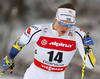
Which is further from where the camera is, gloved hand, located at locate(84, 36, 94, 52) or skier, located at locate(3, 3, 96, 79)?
skier, located at locate(3, 3, 96, 79)

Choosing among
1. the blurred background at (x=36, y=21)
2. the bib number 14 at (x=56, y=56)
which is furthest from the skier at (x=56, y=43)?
the blurred background at (x=36, y=21)

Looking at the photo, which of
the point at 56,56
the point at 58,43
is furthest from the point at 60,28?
the point at 56,56

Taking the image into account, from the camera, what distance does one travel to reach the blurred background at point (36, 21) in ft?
15.6

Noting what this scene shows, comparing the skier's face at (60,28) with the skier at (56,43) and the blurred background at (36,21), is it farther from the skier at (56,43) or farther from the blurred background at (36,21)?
the blurred background at (36,21)

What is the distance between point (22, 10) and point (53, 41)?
11.8 ft

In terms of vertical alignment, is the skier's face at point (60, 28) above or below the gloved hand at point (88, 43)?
above

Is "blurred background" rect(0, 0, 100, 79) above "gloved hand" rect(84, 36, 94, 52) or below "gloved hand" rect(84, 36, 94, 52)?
below

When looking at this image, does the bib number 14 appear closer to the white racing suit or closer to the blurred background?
the white racing suit

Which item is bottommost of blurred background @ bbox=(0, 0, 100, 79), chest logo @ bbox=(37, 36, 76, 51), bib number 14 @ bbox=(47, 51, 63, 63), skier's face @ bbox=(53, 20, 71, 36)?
blurred background @ bbox=(0, 0, 100, 79)

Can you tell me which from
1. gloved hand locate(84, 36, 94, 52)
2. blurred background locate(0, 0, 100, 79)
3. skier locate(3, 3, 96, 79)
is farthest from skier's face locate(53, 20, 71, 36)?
blurred background locate(0, 0, 100, 79)

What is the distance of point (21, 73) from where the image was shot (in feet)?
18.8

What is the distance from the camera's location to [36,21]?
5.17m

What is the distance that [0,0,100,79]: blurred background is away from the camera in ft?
15.6

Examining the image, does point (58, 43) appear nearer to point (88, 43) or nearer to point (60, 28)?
point (60, 28)
